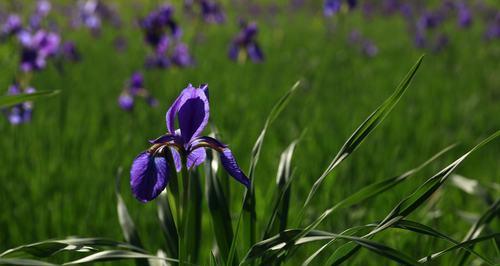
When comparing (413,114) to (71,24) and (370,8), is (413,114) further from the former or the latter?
(370,8)

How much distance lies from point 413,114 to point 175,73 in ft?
5.72

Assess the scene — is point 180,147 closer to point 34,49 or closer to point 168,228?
point 168,228

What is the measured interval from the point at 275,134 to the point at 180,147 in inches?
92.8

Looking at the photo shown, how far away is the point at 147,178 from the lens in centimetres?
95

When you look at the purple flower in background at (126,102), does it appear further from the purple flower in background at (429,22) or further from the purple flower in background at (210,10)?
the purple flower in background at (429,22)

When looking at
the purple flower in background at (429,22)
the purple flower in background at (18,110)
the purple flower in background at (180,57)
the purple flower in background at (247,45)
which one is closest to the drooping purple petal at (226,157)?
the purple flower in background at (18,110)

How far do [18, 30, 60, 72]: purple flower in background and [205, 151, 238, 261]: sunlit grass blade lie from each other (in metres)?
1.67

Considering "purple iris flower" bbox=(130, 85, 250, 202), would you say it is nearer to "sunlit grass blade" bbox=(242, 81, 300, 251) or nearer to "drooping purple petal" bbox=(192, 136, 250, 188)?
"drooping purple petal" bbox=(192, 136, 250, 188)

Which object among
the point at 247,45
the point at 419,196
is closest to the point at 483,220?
the point at 419,196

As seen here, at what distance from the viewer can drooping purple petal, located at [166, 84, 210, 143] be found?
1.00 m

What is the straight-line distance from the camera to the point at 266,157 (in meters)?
2.84

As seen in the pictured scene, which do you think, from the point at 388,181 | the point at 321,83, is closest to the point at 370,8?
the point at 321,83

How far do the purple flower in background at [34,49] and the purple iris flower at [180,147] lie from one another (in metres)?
1.87

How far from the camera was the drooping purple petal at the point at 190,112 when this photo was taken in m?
1.00
